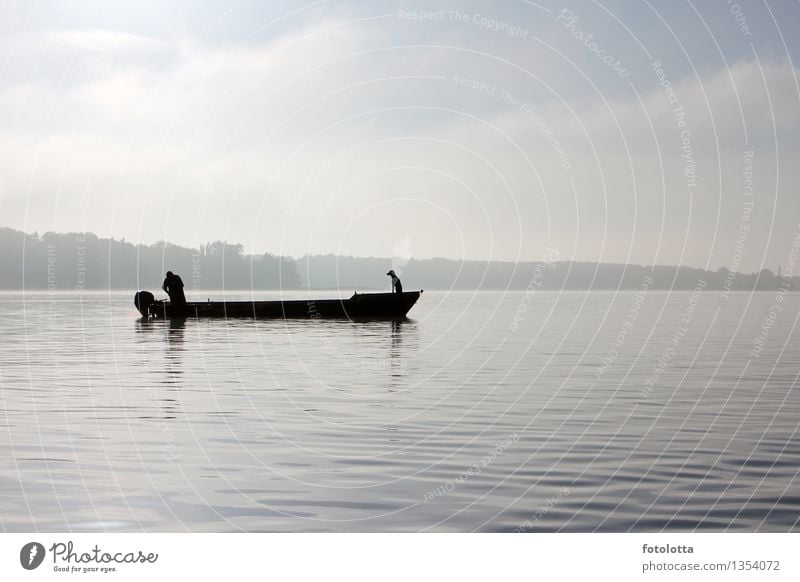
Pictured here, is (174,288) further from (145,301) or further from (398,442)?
(398,442)

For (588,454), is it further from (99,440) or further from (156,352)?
(156,352)

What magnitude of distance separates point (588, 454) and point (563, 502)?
386cm

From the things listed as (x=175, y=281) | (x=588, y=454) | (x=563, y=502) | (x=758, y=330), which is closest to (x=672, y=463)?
(x=588, y=454)

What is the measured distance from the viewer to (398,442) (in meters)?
18.6

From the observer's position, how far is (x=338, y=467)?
1614 cm

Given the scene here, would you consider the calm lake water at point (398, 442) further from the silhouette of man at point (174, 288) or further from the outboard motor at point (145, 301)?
the outboard motor at point (145, 301)

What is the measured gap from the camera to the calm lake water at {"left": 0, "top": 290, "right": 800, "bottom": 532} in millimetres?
13109
